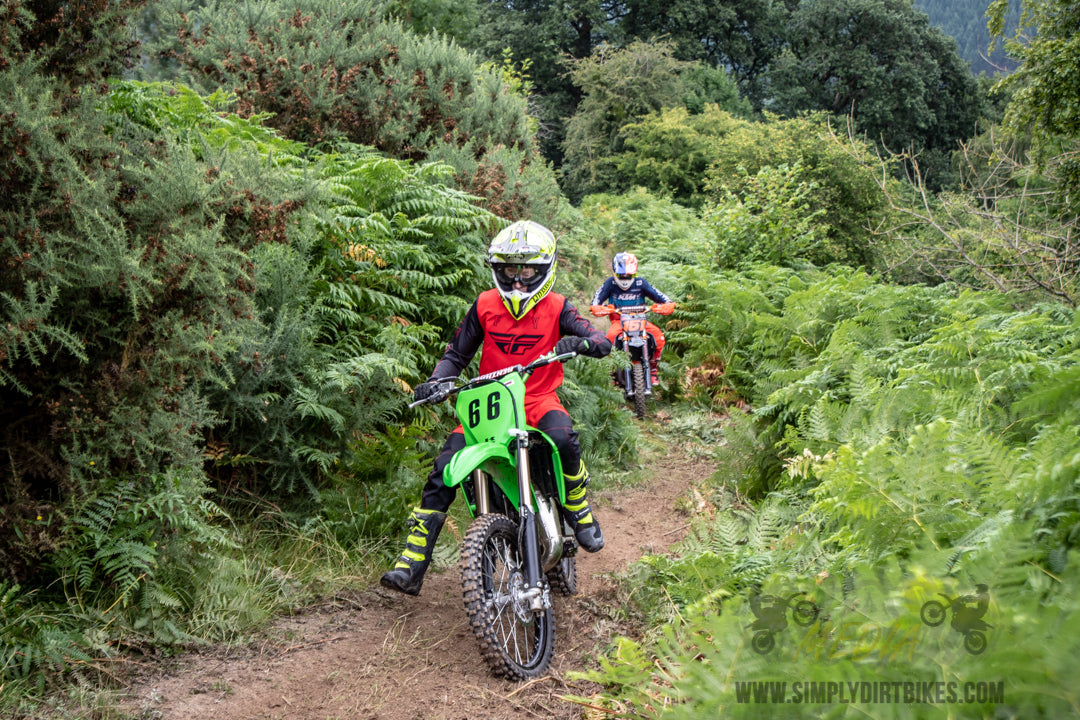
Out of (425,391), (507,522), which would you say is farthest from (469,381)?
(507,522)

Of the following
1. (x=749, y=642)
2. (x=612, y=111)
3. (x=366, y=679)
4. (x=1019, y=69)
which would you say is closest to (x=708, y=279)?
(x=1019, y=69)

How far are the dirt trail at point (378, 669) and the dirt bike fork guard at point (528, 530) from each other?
1.42 ft

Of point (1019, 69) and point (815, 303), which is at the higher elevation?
point (1019, 69)

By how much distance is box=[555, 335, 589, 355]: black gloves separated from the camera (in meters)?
4.48

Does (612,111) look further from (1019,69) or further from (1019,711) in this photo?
(1019,711)

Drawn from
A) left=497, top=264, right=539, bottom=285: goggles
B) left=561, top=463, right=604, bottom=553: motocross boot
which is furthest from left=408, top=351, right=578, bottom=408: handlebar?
left=561, top=463, right=604, bottom=553: motocross boot

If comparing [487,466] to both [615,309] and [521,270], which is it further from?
[615,309]

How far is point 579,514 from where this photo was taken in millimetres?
4801

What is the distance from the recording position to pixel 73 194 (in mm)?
3695

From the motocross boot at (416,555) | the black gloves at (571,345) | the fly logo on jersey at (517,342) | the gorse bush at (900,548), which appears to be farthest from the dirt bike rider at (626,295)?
the motocross boot at (416,555)

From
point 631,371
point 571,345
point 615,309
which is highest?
point 571,345

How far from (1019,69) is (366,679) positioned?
14604mm

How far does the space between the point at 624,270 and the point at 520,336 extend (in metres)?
5.70
